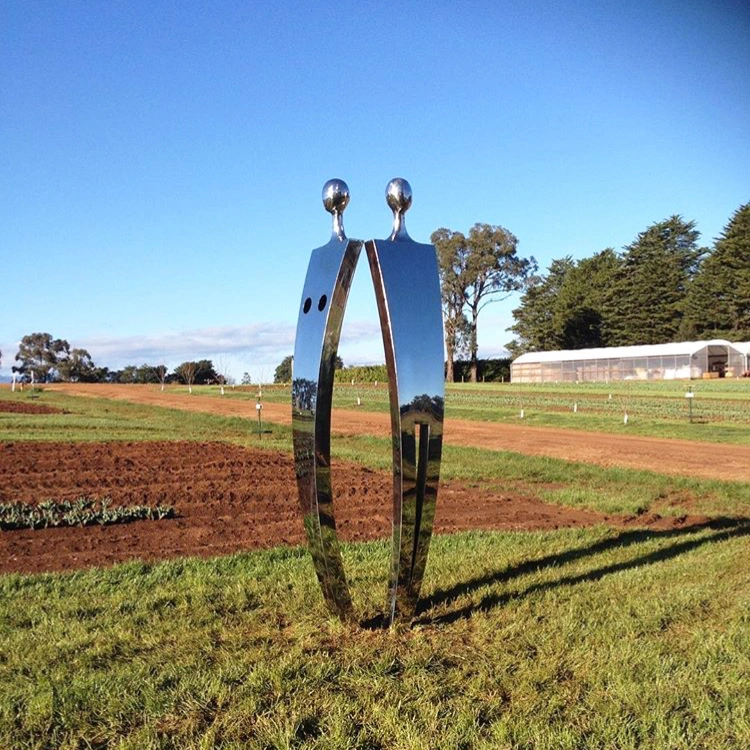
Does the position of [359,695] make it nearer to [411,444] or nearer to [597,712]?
[597,712]

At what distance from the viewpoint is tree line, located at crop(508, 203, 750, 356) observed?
6531 centimetres

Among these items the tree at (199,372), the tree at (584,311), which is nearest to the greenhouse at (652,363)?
the tree at (584,311)

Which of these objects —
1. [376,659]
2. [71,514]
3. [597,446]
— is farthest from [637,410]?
[376,659]

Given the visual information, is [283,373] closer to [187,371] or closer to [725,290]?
[187,371]

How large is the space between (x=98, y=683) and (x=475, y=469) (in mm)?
10683

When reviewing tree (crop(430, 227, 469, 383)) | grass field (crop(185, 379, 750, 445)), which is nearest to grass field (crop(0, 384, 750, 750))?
grass field (crop(185, 379, 750, 445))

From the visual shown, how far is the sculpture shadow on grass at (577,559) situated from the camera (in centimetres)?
541

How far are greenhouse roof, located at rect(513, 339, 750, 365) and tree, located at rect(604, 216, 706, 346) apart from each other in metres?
8.90

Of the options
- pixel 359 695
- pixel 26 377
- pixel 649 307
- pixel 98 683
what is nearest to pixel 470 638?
pixel 359 695

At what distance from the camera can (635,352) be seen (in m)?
61.2

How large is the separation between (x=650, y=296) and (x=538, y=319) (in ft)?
40.9

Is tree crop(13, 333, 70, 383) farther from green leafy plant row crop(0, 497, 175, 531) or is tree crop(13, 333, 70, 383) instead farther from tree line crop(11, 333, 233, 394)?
green leafy plant row crop(0, 497, 175, 531)

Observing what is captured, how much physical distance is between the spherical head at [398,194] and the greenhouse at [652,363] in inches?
2247

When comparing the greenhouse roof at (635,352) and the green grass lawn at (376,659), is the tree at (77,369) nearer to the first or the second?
the greenhouse roof at (635,352)
